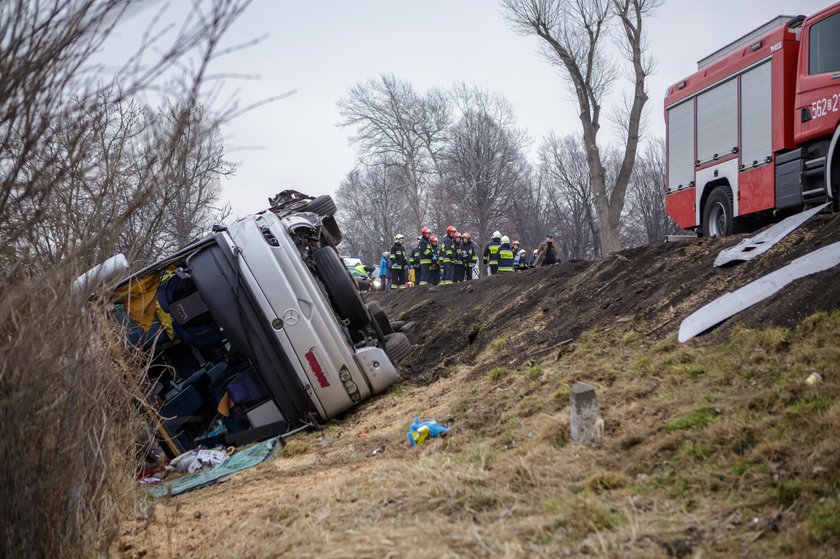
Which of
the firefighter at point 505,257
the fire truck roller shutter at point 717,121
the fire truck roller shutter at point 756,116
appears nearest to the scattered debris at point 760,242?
the fire truck roller shutter at point 756,116

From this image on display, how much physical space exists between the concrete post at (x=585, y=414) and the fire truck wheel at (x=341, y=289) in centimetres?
364

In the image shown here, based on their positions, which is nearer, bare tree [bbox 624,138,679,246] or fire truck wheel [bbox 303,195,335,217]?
fire truck wheel [bbox 303,195,335,217]

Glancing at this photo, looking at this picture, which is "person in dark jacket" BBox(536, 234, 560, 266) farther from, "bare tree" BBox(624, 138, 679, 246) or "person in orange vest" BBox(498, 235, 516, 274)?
"bare tree" BBox(624, 138, 679, 246)

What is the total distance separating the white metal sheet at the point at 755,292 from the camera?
5875 millimetres

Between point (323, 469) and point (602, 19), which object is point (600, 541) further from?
point (602, 19)

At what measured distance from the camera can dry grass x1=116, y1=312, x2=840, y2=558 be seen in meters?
3.27

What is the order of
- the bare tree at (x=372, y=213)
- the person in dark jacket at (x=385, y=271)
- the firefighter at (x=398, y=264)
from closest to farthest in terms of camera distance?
the firefighter at (x=398, y=264) < the person in dark jacket at (x=385, y=271) < the bare tree at (x=372, y=213)

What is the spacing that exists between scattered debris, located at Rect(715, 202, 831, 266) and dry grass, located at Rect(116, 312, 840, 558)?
67.5 inches

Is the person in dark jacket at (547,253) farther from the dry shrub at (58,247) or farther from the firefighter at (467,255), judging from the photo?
the dry shrub at (58,247)

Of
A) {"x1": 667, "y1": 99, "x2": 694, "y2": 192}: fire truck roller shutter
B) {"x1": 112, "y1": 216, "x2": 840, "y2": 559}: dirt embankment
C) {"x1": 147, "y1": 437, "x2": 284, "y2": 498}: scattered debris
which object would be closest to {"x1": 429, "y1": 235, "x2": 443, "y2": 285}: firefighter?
{"x1": 667, "y1": 99, "x2": 694, "y2": 192}: fire truck roller shutter

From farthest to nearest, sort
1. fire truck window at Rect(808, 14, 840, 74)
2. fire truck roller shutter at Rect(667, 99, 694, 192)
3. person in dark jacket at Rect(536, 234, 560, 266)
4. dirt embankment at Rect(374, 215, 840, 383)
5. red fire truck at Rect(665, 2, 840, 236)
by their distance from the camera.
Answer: person in dark jacket at Rect(536, 234, 560, 266)
fire truck roller shutter at Rect(667, 99, 694, 192)
red fire truck at Rect(665, 2, 840, 236)
fire truck window at Rect(808, 14, 840, 74)
dirt embankment at Rect(374, 215, 840, 383)

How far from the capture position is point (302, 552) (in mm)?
3531

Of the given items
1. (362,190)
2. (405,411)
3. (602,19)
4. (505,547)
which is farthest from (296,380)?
(362,190)

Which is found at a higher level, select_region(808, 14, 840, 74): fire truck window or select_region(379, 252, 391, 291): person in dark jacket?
select_region(808, 14, 840, 74): fire truck window
